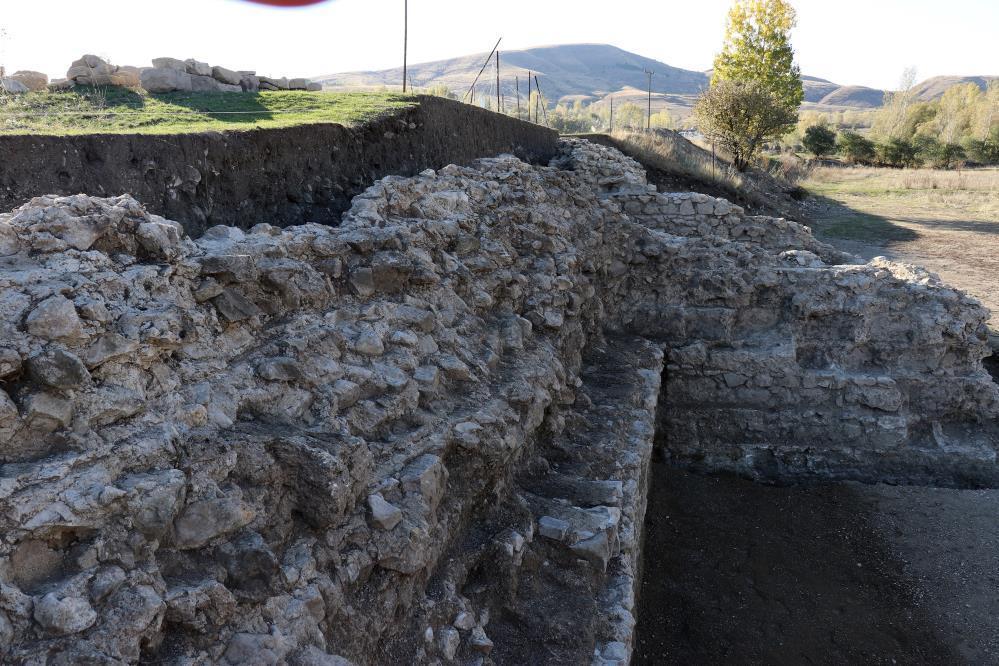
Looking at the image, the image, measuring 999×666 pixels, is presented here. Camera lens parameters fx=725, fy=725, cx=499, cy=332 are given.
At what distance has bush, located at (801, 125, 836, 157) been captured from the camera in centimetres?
3638

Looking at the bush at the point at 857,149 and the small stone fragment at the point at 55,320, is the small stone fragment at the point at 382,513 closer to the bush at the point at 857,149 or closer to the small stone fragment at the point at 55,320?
the small stone fragment at the point at 55,320

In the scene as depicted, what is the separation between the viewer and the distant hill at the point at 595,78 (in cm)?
10575

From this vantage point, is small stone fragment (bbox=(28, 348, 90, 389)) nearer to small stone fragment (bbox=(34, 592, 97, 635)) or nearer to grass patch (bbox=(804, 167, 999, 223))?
small stone fragment (bbox=(34, 592, 97, 635))

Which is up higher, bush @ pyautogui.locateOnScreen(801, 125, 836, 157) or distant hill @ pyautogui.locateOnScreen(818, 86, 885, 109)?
distant hill @ pyautogui.locateOnScreen(818, 86, 885, 109)

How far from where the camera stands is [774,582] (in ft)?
16.6

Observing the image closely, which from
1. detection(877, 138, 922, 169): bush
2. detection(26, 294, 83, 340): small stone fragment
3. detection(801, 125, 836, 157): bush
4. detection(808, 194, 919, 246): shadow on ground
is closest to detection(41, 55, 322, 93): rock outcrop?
detection(26, 294, 83, 340): small stone fragment

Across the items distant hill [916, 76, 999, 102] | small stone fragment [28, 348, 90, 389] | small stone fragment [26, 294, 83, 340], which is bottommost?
small stone fragment [28, 348, 90, 389]

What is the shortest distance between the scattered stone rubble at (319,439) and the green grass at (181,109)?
93cm

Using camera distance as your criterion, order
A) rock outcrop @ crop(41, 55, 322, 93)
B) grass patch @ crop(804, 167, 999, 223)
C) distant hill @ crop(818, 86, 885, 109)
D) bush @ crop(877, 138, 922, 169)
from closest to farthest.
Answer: rock outcrop @ crop(41, 55, 322, 93), grass patch @ crop(804, 167, 999, 223), bush @ crop(877, 138, 922, 169), distant hill @ crop(818, 86, 885, 109)

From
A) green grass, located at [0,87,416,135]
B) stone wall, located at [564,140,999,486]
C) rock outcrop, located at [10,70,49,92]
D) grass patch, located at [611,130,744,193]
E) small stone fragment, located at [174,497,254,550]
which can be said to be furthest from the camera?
grass patch, located at [611,130,744,193]

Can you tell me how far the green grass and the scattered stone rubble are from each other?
3.04 feet

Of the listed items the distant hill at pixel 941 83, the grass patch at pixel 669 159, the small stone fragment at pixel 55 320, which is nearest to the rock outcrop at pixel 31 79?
the small stone fragment at pixel 55 320

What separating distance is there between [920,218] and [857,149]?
17831 millimetres

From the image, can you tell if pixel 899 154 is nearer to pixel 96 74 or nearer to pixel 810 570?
pixel 810 570
